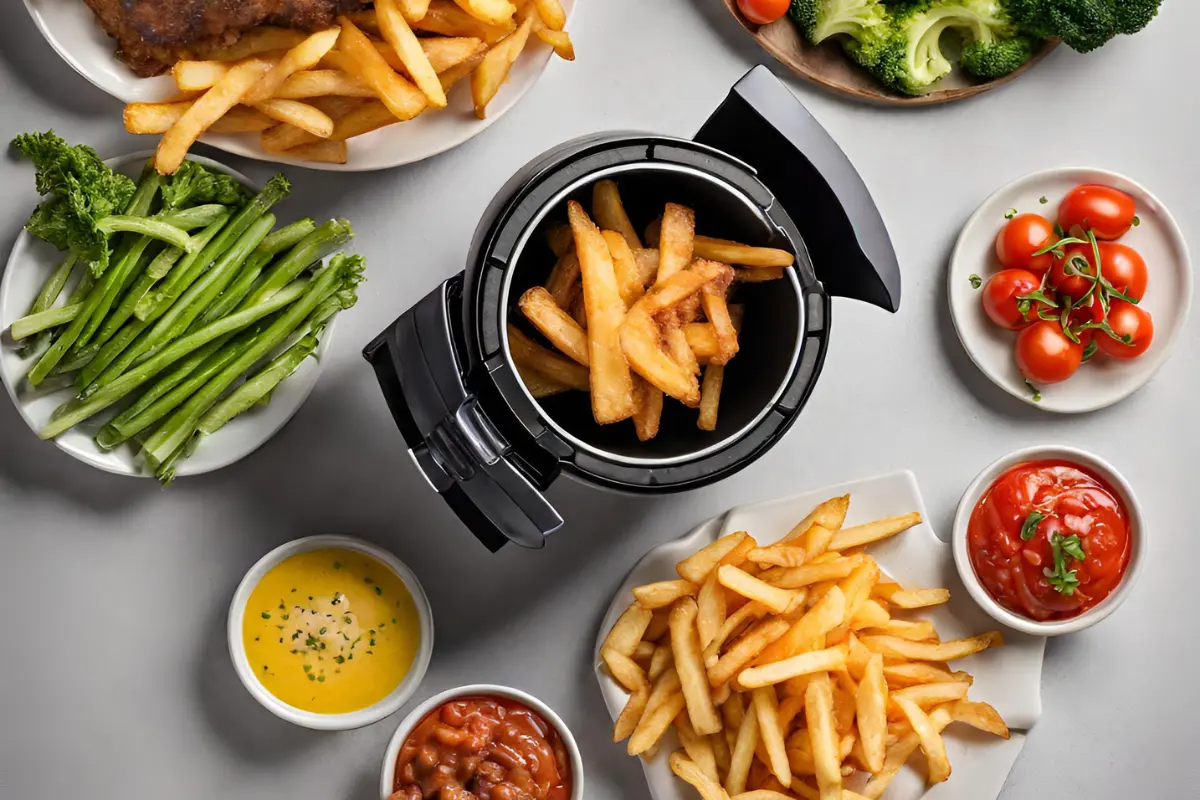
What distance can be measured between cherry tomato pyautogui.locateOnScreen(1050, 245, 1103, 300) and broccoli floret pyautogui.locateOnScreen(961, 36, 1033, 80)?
1.31 ft

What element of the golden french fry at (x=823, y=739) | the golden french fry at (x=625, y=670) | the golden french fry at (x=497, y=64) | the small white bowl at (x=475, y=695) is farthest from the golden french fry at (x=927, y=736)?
the golden french fry at (x=497, y=64)

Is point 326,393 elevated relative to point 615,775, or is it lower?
elevated

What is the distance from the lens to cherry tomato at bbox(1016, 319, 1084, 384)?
7.38 ft

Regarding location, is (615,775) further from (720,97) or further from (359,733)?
(720,97)

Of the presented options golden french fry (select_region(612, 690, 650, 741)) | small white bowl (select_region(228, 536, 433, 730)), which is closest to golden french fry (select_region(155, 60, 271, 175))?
small white bowl (select_region(228, 536, 433, 730))

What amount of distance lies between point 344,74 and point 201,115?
253 millimetres

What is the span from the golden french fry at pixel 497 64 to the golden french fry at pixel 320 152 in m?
0.27

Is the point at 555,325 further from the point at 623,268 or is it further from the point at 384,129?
the point at 384,129

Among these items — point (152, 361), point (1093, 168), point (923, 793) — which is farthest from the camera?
point (1093, 168)

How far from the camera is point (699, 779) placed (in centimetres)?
201

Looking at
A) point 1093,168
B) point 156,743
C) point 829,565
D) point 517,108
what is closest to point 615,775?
point 829,565

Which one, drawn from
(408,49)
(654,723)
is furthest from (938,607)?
(408,49)

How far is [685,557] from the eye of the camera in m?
2.22

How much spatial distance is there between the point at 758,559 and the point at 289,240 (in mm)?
1057
